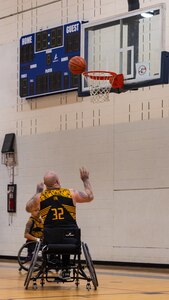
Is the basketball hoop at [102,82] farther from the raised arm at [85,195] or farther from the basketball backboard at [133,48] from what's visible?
the raised arm at [85,195]

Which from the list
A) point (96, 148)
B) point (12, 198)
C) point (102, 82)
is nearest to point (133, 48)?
point (102, 82)

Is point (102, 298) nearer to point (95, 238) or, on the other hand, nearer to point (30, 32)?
point (95, 238)

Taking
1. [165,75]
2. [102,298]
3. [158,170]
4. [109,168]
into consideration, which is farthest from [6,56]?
[102,298]

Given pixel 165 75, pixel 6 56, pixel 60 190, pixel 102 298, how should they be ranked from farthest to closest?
1. pixel 6 56
2. pixel 165 75
3. pixel 60 190
4. pixel 102 298

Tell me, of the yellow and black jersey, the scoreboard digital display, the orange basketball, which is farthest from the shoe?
the scoreboard digital display

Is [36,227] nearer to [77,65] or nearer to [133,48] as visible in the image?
[77,65]

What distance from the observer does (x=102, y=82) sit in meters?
15.2

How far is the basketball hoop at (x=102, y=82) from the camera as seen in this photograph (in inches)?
586

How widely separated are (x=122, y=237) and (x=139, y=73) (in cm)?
496

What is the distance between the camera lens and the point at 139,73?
1486cm

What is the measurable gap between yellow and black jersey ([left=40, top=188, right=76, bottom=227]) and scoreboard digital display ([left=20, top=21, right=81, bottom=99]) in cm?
790

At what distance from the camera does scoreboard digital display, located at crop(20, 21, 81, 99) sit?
1933cm

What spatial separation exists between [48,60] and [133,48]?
5195 millimetres

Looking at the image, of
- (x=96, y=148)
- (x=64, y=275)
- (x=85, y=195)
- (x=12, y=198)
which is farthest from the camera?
(x=12, y=198)
